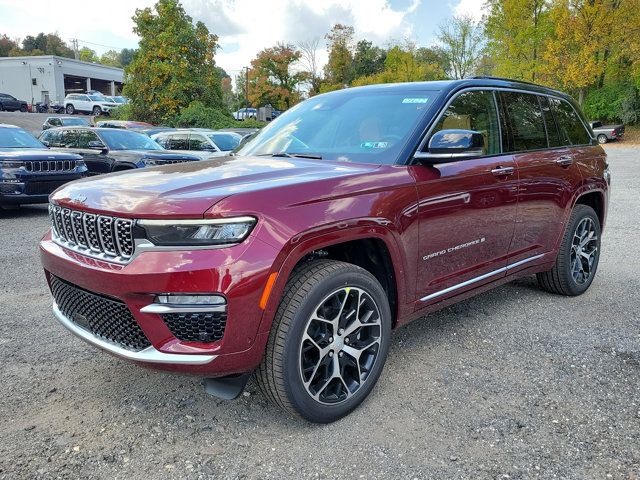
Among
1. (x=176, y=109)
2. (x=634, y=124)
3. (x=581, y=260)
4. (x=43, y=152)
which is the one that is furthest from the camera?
(x=634, y=124)

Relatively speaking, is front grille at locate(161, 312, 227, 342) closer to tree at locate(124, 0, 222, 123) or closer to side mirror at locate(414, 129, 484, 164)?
side mirror at locate(414, 129, 484, 164)

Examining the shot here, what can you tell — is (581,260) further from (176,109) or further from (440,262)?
(176,109)

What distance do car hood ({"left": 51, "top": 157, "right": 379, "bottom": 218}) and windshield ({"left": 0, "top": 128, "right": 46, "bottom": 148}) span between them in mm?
8004

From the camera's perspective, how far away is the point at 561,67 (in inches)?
1276

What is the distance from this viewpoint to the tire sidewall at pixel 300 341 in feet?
8.31

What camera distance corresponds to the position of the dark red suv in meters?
2.38

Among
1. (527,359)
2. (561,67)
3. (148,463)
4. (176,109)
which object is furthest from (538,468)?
(561,67)

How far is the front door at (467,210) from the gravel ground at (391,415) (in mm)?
545

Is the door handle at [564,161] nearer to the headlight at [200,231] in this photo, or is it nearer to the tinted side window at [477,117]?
the tinted side window at [477,117]

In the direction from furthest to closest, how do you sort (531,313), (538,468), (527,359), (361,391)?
1. (531,313)
2. (527,359)
3. (361,391)
4. (538,468)

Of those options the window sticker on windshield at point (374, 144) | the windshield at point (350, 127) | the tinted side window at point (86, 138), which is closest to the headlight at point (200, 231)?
the windshield at point (350, 127)

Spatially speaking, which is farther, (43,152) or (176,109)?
(176,109)

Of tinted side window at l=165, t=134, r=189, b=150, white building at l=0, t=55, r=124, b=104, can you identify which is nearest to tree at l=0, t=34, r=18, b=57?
white building at l=0, t=55, r=124, b=104

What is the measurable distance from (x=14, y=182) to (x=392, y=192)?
788 cm
